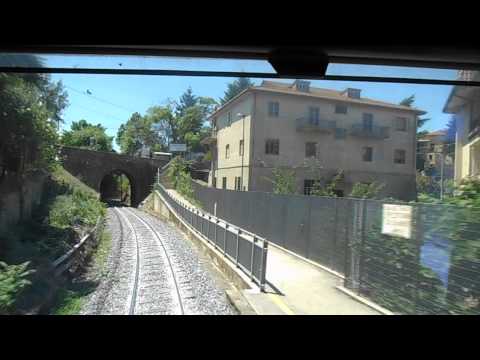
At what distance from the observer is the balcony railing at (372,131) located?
54.6 feet

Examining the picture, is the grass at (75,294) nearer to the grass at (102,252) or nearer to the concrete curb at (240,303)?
the grass at (102,252)

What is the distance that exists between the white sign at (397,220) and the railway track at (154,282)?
4.17 m

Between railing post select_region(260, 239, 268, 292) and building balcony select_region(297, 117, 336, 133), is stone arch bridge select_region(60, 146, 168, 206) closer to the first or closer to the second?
building balcony select_region(297, 117, 336, 133)

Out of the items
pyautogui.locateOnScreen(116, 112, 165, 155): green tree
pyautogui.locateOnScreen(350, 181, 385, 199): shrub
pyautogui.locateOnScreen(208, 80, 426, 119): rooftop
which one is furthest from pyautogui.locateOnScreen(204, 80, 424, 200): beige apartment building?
pyautogui.locateOnScreen(116, 112, 165, 155): green tree

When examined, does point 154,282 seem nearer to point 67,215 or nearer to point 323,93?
point 323,93

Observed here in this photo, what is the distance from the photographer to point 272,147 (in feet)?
64.8

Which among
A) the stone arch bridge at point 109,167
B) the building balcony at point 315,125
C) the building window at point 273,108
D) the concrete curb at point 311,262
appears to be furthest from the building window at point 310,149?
the stone arch bridge at point 109,167

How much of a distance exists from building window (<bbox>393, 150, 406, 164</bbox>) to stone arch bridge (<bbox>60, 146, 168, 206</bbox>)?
2720 cm

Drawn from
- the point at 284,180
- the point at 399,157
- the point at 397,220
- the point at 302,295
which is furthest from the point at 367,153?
the point at 397,220

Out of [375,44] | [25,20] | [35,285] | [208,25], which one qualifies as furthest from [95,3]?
[35,285]

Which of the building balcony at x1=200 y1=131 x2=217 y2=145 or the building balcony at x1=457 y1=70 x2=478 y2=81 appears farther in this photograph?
the building balcony at x1=200 y1=131 x2=217 y2=145

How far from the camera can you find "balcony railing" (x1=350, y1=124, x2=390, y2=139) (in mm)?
16656

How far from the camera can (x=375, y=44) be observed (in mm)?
3270
